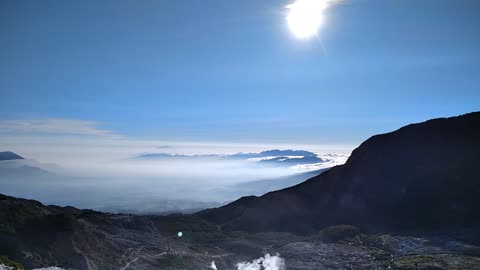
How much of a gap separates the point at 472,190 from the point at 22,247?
121m

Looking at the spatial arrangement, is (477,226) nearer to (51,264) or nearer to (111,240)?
(111,240)

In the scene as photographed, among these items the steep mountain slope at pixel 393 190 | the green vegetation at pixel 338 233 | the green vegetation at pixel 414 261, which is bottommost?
the green vegetation at pixel 414 261

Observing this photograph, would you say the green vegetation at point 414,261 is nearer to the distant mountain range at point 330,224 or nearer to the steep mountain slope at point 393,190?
the distant mountain range at point 330,224

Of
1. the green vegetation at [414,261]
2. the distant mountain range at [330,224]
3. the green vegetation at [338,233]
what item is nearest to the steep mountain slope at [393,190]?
the distant mountain range at [330,224]

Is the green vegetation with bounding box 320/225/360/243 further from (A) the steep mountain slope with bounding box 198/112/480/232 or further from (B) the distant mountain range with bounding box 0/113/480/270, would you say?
(A) the steep mountain slope with bounding box 198/112/480/232

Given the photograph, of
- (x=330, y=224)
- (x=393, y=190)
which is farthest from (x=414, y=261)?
(x=393, y=190)

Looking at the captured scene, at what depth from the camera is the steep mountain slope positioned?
12250 cm

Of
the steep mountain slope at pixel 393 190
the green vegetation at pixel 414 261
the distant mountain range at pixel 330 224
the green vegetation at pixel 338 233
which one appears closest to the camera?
the green vegetation at pixel 414 261

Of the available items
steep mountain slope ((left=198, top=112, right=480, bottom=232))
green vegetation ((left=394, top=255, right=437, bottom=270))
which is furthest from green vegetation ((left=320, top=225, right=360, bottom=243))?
green vegetation ((left=394, top=255, right=437, bottom=270))

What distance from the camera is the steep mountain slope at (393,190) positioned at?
4823 inches

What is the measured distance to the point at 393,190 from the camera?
139m

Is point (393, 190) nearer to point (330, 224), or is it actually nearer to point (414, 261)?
point (330, 224)

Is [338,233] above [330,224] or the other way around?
the other way around

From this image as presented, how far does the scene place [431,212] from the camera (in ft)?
397
